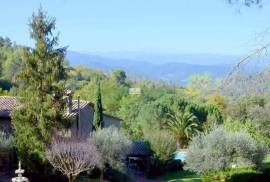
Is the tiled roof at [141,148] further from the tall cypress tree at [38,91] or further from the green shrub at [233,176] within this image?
the green shrub at [233,176]

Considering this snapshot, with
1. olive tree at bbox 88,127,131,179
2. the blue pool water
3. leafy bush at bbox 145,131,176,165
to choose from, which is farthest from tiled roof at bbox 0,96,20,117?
the blue pool water

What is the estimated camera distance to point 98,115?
1790 inches

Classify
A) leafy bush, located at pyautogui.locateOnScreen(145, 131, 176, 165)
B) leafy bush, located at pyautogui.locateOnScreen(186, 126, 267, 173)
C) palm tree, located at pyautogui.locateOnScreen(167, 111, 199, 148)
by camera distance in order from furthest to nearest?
palm tree, located at pyautogui.locateOnScreen(167, 111, 199, 148) → leafy bush, located at pyautogui.locateOnScreen(145, 131, 176, 165) → leafy bush, located at pyautogui.locateOnScreen(186, 126, 267, 173)

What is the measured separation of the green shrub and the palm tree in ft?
131

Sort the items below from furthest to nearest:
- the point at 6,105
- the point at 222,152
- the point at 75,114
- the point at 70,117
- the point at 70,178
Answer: the point at 6,105 < the point at 75,114 < the point at 222,152 < the point at 70,117 < the point at 70,178

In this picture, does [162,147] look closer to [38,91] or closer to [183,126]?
[38,91]

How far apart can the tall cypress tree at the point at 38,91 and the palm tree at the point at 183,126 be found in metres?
39.0

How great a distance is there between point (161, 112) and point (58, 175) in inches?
1725

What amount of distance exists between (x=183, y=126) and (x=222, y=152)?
36670 millimetres

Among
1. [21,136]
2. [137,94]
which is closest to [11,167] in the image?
[21,136]

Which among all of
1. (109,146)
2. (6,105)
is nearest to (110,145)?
(109,146)

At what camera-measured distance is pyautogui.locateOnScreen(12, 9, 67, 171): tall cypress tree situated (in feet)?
90.7

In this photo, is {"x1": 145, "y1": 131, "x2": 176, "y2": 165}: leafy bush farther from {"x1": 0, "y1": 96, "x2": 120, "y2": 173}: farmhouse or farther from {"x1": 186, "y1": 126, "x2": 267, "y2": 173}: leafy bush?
{"x1": 186, "y1": 126, "x2": 267, "y2": 173}: leafy bush

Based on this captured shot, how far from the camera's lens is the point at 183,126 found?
6656cm
